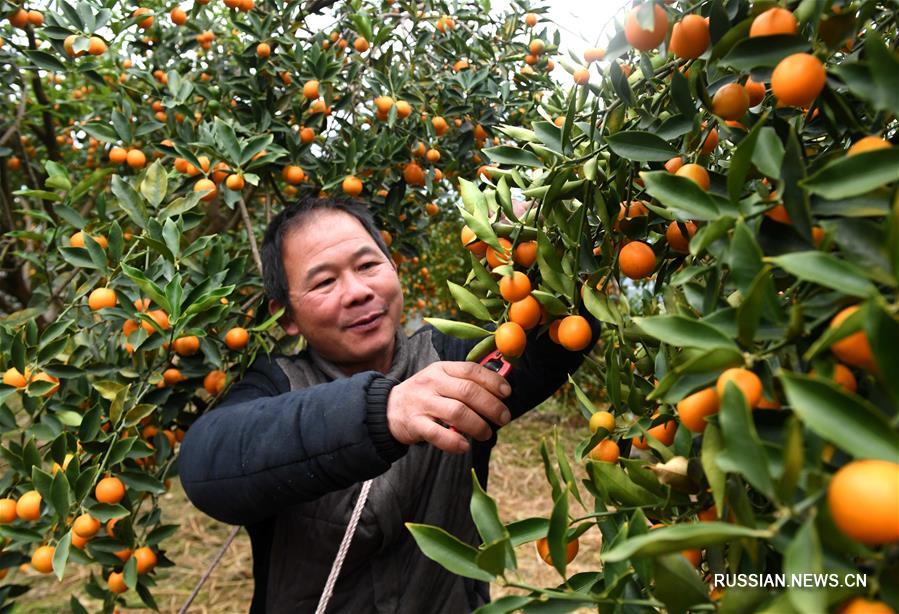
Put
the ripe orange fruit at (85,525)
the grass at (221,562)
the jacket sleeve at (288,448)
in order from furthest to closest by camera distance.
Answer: the grass at (221,562), the ripe orange fruit at (85,525), the jacket sleeve at (288,448)

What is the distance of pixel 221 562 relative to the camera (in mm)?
2930

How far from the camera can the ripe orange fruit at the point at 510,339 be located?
679mm

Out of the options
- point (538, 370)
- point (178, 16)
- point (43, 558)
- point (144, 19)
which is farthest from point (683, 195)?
point (178, 16)

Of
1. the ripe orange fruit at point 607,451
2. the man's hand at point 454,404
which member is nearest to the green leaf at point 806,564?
the ripe orange fruit at point 607,451

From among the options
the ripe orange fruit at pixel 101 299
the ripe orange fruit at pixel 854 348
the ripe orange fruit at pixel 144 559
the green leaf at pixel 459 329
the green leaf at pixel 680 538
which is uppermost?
the ripe orange fruit at pixel 854 348

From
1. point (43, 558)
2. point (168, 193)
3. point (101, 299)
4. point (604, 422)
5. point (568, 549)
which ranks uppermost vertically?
point (604, 422)

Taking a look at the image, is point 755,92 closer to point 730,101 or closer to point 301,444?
point 730,101

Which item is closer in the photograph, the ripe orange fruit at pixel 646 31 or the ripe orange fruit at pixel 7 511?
the ripe orange fruit at pixel 646 31

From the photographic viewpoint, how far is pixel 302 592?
50.8 inches

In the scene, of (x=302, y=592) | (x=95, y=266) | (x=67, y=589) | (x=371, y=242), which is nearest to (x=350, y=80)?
(x=371, y=242)

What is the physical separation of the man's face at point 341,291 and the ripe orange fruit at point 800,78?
95 centimetres

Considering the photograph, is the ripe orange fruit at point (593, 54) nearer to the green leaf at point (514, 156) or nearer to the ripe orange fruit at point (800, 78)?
the green leaf at point (514, 156)

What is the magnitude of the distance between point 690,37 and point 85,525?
118 cm

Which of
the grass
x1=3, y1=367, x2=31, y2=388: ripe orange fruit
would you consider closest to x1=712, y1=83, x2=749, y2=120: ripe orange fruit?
x1=3, y1=367, x2=31, y2=388: ripe orange fruit
